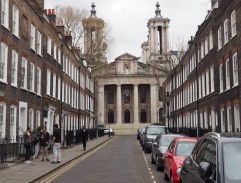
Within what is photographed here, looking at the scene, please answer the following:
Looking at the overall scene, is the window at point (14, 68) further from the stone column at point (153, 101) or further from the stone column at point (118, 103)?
the stone column at point (153, 101)

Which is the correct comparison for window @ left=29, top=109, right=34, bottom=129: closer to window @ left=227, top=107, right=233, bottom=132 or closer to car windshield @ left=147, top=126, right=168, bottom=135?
car windshield @ left=147, top=126, right=168, bottom=135

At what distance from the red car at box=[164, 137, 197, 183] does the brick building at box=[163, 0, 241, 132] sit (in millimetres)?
11831

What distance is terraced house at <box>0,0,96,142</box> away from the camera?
2144cm

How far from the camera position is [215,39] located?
30703 mm

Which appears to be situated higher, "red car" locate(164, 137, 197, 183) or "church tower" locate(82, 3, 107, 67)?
"church tower" locate(82, 3, 107, 67)

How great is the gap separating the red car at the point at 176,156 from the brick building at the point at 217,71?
11831mm

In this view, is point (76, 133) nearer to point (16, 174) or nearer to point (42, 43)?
point (42, 43)

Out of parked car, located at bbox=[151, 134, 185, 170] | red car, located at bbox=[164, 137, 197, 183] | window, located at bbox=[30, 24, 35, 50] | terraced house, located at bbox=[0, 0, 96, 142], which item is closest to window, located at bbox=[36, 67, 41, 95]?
terraced house, located at bbox=[0, 0, 96, 142]

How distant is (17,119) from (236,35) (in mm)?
14571

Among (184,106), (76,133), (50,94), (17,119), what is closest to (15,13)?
(17,119)

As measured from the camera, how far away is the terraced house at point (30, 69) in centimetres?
2144

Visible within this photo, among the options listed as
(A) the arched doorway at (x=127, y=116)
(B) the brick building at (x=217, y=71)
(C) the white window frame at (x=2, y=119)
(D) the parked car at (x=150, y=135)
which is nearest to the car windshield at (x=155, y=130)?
(D) the parked car at (x=150, y=135)

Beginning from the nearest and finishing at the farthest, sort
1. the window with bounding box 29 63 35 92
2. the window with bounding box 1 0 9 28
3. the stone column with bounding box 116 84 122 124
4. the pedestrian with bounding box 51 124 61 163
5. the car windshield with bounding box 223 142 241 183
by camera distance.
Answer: the car windshield with bounding box 223 142 241 183
the pedestrian with bounding box 51 124 61 163
the window with bounding box 1 0 9 28
the window with bounding box 29 63 35 92
the stone column with bounding box 116 84 122 124

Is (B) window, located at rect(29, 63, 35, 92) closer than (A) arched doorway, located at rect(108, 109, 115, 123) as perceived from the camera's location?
Yes
